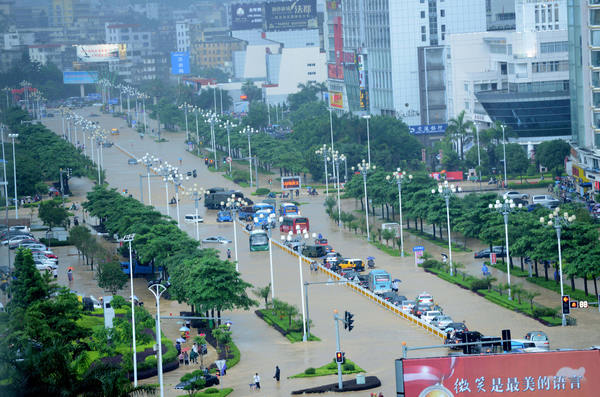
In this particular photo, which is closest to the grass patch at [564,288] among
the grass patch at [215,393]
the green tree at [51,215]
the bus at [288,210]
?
the grass patch at [215,393]

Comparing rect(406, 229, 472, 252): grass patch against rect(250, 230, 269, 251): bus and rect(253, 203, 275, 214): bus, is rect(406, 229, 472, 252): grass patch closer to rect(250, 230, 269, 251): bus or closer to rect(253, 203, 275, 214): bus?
rect(250, 230, 269, 251): bus

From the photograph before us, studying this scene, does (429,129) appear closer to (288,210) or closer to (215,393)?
(288,210)

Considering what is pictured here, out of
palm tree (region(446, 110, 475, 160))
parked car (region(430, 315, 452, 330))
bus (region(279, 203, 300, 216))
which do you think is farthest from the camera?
palm tree (region(446, 110, 475, 160))

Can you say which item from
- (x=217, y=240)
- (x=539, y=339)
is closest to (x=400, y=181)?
(x=217, y=240)

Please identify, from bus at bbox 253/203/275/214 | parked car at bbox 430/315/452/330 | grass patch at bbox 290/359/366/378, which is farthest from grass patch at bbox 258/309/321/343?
bus at bbox 253/203/275/214

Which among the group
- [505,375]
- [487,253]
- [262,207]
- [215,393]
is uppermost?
[505,375]
